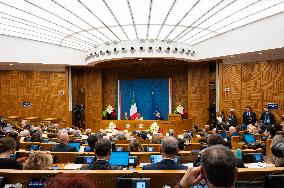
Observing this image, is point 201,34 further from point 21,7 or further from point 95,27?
point 21,7

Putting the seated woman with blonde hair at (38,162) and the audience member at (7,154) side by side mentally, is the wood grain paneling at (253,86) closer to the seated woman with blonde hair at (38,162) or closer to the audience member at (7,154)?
the seated woman with blonde hair at (38,162)

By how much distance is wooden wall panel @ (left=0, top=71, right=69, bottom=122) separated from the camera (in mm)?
17453

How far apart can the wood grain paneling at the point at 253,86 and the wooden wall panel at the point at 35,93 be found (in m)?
9.14

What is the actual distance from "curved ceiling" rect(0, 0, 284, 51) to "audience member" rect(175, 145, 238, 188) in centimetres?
841

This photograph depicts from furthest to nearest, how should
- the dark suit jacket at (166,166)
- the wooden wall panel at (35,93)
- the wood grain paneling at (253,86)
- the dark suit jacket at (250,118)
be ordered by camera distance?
the wooden wall panel at (35,93), the dark suit jacket at (250,118), the wood grain paneling at (253,86), the dark suit jacket at (166,166)

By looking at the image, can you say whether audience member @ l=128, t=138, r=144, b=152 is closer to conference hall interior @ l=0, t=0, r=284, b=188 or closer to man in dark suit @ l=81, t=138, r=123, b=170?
conference hall interior @ l=0, t=0, r=284, b=188

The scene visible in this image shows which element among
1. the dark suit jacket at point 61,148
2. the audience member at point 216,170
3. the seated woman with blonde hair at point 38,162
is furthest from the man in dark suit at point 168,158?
the dark suit jacket at point 61,148

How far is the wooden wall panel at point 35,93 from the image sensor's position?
17.5 m

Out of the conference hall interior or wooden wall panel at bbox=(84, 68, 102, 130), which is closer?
the conference hall interior

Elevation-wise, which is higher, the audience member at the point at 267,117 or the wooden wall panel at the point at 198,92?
the wooden wall panel at the point at 198,92

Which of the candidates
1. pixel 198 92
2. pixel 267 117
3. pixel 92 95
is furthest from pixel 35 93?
pixel 267 117

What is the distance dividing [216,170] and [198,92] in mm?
16611

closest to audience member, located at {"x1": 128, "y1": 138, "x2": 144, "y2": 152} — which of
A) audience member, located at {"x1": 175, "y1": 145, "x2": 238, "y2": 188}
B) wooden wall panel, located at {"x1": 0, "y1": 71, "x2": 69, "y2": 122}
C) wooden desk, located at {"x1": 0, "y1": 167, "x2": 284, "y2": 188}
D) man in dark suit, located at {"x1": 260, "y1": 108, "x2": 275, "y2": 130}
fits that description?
wooden desk, located at {"x1": 0, "y1": 167, "x2": 284, "y2": 188}

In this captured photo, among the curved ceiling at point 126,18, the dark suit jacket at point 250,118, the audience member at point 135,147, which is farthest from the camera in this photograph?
the dark suit jacket at point 250,118
